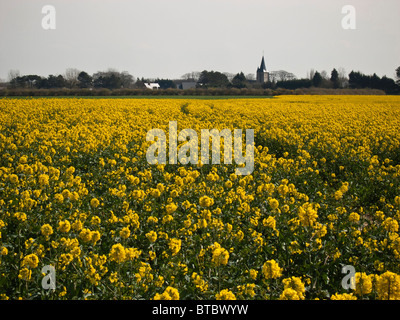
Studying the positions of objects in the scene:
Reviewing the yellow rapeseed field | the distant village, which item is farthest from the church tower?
the yellow rapeseed field

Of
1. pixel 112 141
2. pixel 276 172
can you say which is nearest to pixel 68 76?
pixel 112 141

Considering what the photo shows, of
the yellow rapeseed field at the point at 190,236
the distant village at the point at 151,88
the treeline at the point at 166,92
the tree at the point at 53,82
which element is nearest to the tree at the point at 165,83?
the distant village at the point at 151,88

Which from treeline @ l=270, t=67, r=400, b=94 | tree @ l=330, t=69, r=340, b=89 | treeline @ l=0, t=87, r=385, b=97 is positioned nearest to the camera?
treeline @ l=0, t=87, r=385, b=97

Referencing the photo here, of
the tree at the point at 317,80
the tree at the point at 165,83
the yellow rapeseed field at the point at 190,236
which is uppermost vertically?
the tree at the point at 165,83

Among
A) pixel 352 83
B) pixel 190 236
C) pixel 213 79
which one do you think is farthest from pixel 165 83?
pixel 190 236

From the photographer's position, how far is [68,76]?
55.1 meters

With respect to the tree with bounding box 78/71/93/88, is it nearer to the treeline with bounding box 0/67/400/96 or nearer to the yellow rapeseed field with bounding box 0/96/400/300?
the treeline with bounding box 0/67/400/96

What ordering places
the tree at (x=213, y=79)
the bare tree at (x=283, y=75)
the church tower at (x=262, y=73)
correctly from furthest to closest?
the church tower at (x=262, y=73) < the bare tree at (x=283, y=75) < the tree at (x=213, y=79)

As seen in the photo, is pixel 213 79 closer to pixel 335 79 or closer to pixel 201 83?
pixel 201 83

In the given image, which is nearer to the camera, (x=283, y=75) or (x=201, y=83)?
(x=201, y=83)

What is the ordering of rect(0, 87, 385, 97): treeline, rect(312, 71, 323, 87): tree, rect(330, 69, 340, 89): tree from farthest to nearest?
rect(312, 71, 323, 87): tree → rect(330, 69, 340, 89): tree → rect(0, 87, 385, 97): treeline

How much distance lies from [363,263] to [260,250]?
115cm

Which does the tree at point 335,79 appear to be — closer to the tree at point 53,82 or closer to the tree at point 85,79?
the tree at point 85,79
